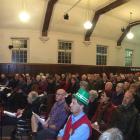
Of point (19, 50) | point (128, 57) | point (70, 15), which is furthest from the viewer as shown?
point (128, 57)

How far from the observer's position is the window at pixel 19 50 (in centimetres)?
1591

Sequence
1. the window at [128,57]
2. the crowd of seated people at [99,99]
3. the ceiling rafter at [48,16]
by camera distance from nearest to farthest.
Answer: the crowd of seated people at [99,99] → the ceiling rafter at [48,16] → the window at [128,57]

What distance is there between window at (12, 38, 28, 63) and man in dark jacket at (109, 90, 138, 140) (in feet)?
38.2

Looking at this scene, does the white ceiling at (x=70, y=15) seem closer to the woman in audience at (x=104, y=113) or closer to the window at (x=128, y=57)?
the window at (x=128, y=57)

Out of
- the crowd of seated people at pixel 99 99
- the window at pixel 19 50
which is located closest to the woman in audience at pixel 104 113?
the crowd of seated people at pixel 99 99

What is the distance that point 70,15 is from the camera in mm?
15750

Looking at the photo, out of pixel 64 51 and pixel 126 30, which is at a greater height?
pixel 126 30

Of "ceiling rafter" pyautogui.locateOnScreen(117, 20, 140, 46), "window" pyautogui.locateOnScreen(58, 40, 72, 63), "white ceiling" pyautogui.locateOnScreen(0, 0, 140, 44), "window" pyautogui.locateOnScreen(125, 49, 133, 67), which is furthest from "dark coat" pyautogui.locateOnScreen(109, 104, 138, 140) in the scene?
"window" pyautogui.locateOnScreen(125, 49, 133, 67)

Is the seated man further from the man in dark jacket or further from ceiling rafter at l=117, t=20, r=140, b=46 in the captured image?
ceiling rafter at l=117, t=20, r=140, b=46

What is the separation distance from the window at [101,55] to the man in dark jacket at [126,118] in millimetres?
13985

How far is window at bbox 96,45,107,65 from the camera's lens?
18.8 meters

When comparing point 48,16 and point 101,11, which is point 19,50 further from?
point 101,11

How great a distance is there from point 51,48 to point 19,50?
1.67 meters

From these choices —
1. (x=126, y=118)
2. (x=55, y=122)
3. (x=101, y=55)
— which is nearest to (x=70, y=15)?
(x=101, y=55)
